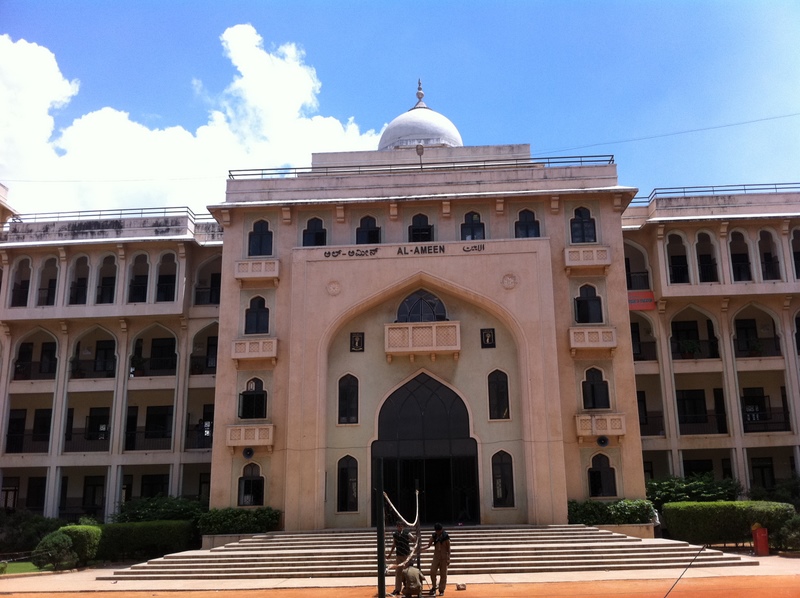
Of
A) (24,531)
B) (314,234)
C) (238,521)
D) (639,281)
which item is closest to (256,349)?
(314,234)

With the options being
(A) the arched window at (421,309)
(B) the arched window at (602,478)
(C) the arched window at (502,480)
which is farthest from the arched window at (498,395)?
(B) the arched window at (602,478)

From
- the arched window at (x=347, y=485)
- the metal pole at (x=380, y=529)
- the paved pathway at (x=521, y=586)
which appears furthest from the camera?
the arched window at (x=347, y=485)

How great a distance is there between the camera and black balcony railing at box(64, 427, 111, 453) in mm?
31328

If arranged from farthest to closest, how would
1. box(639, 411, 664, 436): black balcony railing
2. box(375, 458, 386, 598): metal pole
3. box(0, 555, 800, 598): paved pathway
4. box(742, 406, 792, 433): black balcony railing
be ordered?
box(639, 411, 664, 436): black balcony railing → box(742, 406, 792, 433): black balcony railing → box(0, 555, 800, 598): paved pathway → box(375, 458, 386, 598): metal pole

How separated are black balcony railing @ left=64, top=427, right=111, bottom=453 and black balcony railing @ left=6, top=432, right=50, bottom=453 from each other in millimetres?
864

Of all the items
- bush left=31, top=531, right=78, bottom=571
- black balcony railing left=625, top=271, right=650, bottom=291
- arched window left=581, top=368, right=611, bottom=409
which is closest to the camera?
bush left=31, top=531, right=78, bottom=571

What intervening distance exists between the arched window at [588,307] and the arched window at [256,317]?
11.1m

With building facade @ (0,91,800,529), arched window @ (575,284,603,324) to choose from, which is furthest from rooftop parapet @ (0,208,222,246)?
arched window @ (575,284,603,324)

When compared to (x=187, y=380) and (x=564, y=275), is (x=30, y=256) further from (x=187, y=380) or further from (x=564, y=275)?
(x=564, y=275)

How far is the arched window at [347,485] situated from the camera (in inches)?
992

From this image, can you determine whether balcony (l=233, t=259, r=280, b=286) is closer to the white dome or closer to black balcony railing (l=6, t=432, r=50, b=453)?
the white dome

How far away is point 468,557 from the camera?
1984 centimetres

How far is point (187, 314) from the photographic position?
31688mm

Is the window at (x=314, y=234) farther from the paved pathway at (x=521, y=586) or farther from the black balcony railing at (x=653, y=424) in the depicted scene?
the black balcony railing at (x=653, y=424)
